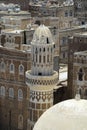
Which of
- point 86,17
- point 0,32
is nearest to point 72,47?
point 0,32

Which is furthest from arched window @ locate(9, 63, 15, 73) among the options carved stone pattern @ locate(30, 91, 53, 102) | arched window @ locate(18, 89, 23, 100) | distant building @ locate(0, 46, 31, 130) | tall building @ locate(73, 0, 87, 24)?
tall building @ locate(73, 0, 87, 24)

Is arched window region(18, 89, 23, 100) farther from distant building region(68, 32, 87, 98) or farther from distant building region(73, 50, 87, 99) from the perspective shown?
distant building region(73, 50, 87, 99)

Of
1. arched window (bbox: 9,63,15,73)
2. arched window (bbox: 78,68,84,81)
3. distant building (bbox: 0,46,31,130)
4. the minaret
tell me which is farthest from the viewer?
arched window (bbox: 9,63,15,73)

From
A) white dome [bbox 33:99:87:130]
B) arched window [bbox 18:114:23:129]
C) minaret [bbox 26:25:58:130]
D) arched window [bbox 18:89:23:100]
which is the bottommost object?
arched window [bbox 18:114:23:129]

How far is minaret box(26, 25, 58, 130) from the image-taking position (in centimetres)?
3409

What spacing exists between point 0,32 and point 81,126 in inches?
1549

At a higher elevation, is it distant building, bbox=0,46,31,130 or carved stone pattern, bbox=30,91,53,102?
carved stone pattern, bbox=30,91,53,102

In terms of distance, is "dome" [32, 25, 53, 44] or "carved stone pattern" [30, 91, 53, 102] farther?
"dome" [32, 25, 53, 44]

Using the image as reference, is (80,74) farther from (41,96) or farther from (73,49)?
(41,96)

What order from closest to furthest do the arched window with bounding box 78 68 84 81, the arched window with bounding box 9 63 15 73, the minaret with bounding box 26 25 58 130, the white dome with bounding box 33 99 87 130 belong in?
the white dome with bounding box 33 99 87 130 → the minaret with bounding box 26 25 58 130 → the arched window with bounding box 78 68 84 81 → the arched window with bounding box 9 63 15 73

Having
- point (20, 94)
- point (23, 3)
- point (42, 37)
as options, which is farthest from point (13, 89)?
point (23, 3)

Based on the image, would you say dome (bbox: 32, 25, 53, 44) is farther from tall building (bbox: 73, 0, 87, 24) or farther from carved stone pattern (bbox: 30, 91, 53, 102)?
tall building (bbox: 73, 0, 87, 24)

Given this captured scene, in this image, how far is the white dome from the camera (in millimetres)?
15609

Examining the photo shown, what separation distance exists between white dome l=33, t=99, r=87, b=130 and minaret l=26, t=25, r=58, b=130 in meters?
17.9
